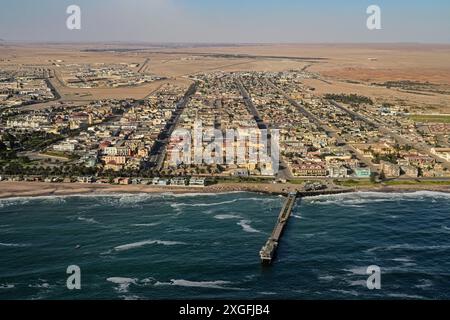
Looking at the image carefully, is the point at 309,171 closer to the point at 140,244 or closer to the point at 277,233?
the point at 277,233

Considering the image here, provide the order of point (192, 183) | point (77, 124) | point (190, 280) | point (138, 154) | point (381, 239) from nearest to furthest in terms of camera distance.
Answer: point (190, 280), point (381, 239), point (192, 183), point (138, 154), point (77, 124)

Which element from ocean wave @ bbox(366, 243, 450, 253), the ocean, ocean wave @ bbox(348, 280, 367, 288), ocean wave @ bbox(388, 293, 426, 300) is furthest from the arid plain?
ocean wave @ bbox(388, 293, 426, 300)

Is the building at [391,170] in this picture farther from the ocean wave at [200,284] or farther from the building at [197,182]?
the ocean wave at [200,284]

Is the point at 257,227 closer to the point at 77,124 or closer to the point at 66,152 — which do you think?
the point at 66,152

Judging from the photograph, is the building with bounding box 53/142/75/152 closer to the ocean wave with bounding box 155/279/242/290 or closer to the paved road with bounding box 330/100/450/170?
the ocean wave with bounding box 155/279/242/290

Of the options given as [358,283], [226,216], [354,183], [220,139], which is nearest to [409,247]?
[358,283]

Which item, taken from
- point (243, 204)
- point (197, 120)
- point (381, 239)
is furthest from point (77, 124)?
point (381, 239)
